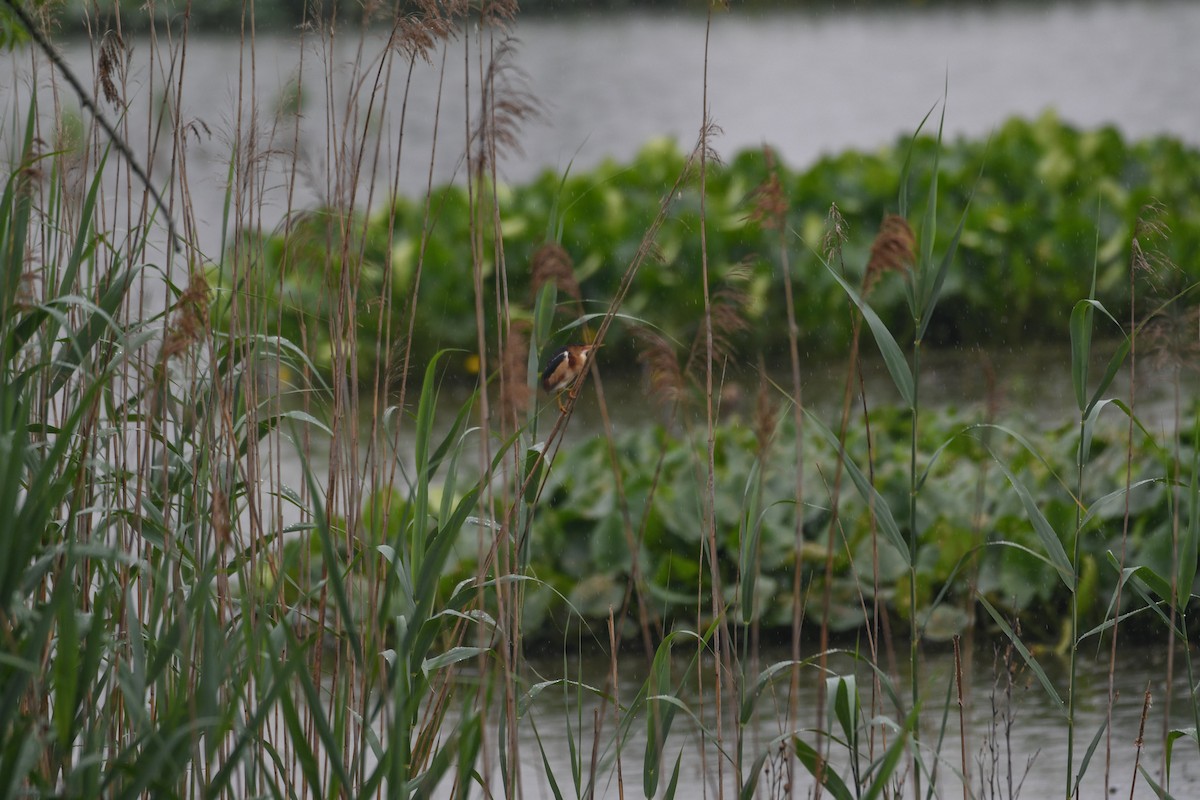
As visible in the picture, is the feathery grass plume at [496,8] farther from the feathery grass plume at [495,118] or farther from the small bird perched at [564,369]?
the small bird perched at [564,369]

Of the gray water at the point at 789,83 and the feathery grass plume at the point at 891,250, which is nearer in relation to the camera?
the feathery grass plume at the point at 891,250

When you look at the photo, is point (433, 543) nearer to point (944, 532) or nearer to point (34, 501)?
point (34, 501)

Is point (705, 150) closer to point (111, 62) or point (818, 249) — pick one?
point (111, 62)

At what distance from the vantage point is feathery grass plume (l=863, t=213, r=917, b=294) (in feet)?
4.25

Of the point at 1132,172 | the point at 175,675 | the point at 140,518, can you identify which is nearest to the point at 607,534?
the point at 175,675

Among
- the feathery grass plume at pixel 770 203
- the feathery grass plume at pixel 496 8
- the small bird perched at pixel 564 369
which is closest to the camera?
the feathery grass plume at pixel 770 203

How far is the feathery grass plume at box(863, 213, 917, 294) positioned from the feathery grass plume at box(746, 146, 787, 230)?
0.37 ft

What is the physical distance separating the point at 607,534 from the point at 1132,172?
16.3 ft

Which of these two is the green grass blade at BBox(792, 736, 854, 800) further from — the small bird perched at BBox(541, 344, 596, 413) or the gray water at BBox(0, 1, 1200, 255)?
the gray water at BBox(0, 1, 1200, 255)

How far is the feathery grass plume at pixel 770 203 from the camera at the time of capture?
1.40 meters

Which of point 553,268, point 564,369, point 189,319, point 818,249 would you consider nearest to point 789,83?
point 818,249

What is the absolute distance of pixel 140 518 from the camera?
1599 millimetres

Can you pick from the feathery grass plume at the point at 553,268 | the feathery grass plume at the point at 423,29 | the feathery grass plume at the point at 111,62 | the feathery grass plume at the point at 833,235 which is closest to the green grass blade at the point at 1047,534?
the feathery grass plume at the point at 833,235

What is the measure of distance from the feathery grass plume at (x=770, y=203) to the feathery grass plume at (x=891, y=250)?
11cm
